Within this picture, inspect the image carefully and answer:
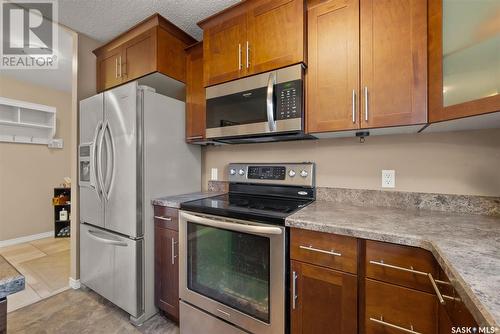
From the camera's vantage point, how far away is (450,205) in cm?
129

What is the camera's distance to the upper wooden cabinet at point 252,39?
4.63 ft

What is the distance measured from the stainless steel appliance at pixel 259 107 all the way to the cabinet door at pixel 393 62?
38 centimetres

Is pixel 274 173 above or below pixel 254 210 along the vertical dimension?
above

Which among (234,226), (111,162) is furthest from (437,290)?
(111,162)

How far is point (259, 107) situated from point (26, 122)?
Answer: 3884 mm

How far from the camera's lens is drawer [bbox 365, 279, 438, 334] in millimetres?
848

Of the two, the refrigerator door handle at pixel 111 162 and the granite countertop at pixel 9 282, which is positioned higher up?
the refrigerator door handle at pixel 111 162

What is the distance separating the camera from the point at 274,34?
1.47m

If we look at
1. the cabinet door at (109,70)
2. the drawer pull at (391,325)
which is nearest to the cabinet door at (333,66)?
the drawer pull at (391,325)

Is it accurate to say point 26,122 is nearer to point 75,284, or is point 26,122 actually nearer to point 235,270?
point 75,284

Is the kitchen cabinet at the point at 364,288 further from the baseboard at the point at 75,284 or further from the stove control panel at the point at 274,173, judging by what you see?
the baseboard at the point at 75,284

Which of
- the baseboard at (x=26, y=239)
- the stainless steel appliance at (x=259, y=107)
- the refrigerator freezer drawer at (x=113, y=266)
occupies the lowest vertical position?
the baseboard at (x=26, y=239)

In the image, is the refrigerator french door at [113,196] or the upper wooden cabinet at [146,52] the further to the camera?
the upper wooden cabinet at [146,52]

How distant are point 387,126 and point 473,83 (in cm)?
36
